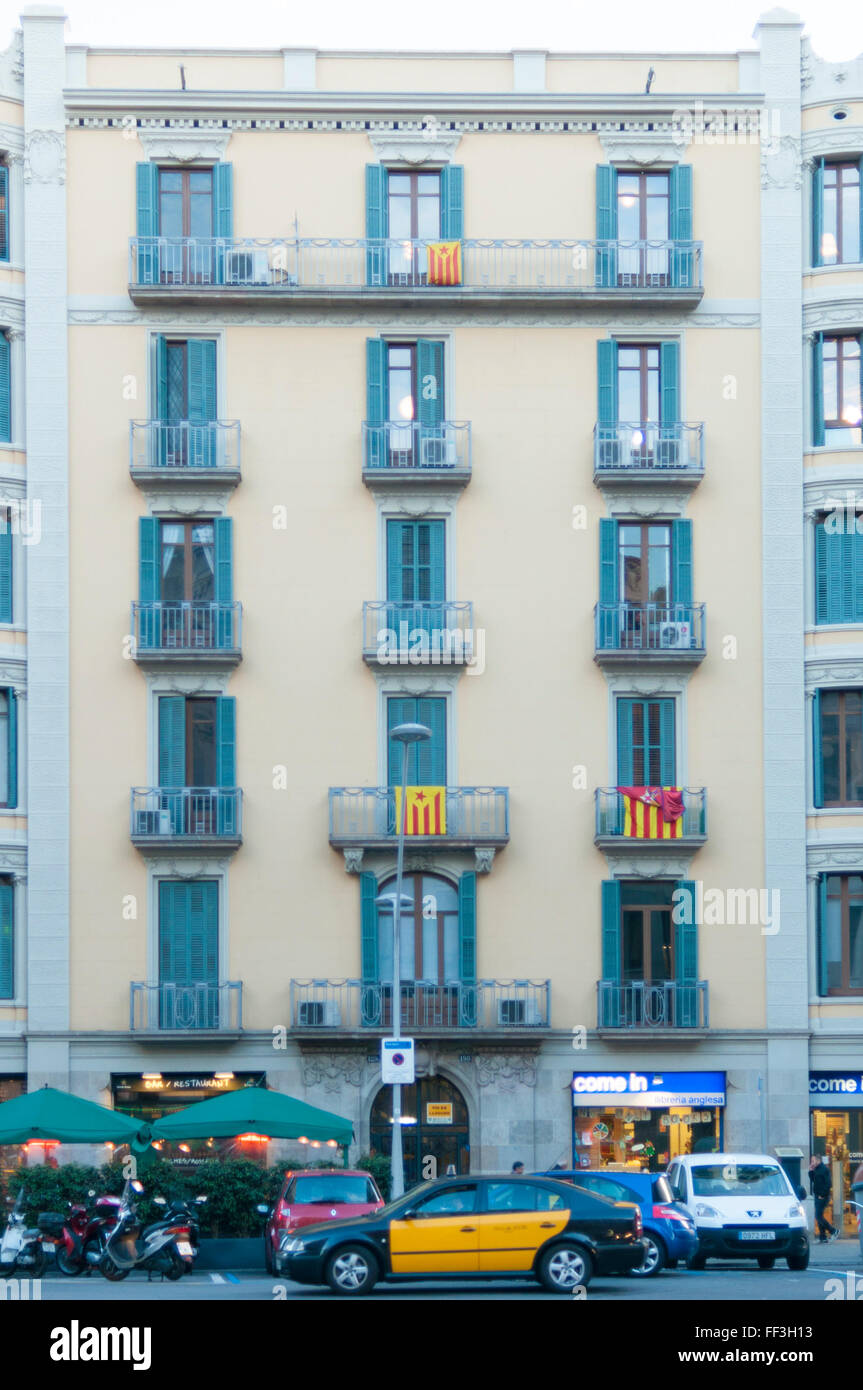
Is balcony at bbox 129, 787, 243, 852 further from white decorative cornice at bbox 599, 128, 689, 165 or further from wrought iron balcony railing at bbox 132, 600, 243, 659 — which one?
white decorative cornice at bbox 599, 128, 689, 165

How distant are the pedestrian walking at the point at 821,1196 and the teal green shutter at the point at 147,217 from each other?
69.0ft

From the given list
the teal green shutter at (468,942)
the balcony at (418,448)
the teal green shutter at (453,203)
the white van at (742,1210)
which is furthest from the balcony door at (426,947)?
the teal green shutter at (453,203)

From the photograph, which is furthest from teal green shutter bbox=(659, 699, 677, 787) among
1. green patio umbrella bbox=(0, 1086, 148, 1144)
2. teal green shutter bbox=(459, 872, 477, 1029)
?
green patio umbrella bbox=(0, 1086, 148, 1144)

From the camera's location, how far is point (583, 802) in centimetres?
3819

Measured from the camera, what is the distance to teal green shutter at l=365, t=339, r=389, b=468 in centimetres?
3859

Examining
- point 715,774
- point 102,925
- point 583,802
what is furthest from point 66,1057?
point 715,774

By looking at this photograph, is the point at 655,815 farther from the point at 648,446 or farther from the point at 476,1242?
the point at 476,1242

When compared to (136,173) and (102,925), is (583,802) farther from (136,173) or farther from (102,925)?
(136,173)

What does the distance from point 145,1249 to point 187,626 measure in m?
14.8

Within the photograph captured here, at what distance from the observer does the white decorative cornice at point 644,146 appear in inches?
1554

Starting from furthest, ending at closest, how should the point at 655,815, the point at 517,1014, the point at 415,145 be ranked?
the point at 415,145 < the point at 655,815 < the point at 517,1014

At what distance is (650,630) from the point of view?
38375mm

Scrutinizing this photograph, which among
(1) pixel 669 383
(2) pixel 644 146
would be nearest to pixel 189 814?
(1) pixel 669 383

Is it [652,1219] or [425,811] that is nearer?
[652,1219]
